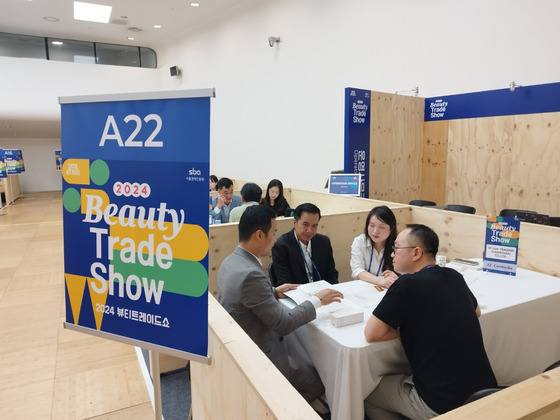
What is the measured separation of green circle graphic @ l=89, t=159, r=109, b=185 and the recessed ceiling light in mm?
9480

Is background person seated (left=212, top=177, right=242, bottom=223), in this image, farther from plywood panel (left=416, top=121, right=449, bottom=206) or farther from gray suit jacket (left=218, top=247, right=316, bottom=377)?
plywood panel (left=416, top=121, right=449, bottom=206)

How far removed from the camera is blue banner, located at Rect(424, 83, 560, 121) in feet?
13.6

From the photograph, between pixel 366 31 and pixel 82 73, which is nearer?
pixel 366 31

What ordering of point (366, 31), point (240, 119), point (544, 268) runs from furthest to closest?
point (240, 119) → point (366, 31) → point (544, 268)

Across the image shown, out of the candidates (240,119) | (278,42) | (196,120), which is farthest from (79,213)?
(240,119)

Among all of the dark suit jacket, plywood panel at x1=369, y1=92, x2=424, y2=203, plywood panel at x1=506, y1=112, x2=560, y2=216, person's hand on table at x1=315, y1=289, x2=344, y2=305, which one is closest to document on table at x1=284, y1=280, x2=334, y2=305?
person's hand on table at x1=315, y1=289, x2=344, y2=305

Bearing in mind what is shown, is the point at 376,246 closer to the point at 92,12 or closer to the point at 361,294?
the point at 361,294

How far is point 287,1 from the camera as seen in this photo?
7309 mm

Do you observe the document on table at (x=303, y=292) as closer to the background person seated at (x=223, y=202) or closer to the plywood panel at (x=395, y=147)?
the background person seated at (x=223, y=202)

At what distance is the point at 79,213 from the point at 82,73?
479 inches

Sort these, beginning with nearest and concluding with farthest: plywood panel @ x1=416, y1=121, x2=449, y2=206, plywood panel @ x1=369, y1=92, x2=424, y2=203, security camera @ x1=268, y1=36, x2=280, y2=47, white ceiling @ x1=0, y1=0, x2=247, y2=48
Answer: plywood panel @ x1=369, y1=92, x2=424, y2=203 < plywood panel @ x1=416, y1=121, x2=449, y2=206 < security camera @ x1=268, y1=36, x2=280, y2=47 < white ceiling @ x1=0, y1=0, x2=247, y2=48

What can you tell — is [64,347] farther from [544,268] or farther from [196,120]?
[544,268]

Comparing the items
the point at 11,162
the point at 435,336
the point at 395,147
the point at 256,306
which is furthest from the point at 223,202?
the point at 11,162

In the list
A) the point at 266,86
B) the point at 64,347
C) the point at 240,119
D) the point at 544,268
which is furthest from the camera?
the point at 240,119
